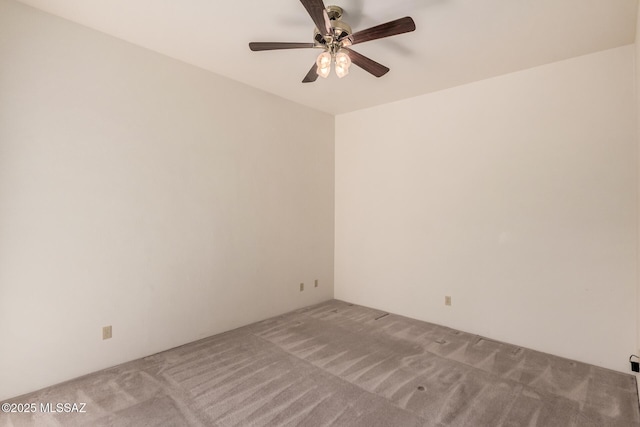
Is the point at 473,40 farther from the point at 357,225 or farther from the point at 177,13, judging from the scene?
the point at 357,225

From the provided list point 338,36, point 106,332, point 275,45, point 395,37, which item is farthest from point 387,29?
point 106,332

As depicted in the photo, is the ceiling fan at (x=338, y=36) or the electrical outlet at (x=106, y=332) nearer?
the ceiling fan at (x=338, y=36)

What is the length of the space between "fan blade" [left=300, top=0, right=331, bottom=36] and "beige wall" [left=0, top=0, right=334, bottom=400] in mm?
1829

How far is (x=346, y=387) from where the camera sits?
249cm

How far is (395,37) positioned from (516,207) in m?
2.11

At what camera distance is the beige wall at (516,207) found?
110 inches

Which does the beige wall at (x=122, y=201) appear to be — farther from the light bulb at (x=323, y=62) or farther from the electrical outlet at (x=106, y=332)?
the light bulb at (x=323, y=62)

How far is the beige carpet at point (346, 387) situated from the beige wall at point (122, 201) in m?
0.36

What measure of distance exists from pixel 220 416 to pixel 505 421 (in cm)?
192

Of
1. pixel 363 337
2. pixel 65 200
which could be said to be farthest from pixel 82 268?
pixel 363 337

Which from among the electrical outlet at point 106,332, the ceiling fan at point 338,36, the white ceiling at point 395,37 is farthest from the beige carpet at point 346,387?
the white ceiling at point 395,37

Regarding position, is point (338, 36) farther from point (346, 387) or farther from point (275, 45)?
point (346, 387)

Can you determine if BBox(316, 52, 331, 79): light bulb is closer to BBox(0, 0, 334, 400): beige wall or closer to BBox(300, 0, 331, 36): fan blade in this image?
BBox(300, 0, 331, 36): fan blade

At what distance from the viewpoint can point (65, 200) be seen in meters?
2.51
